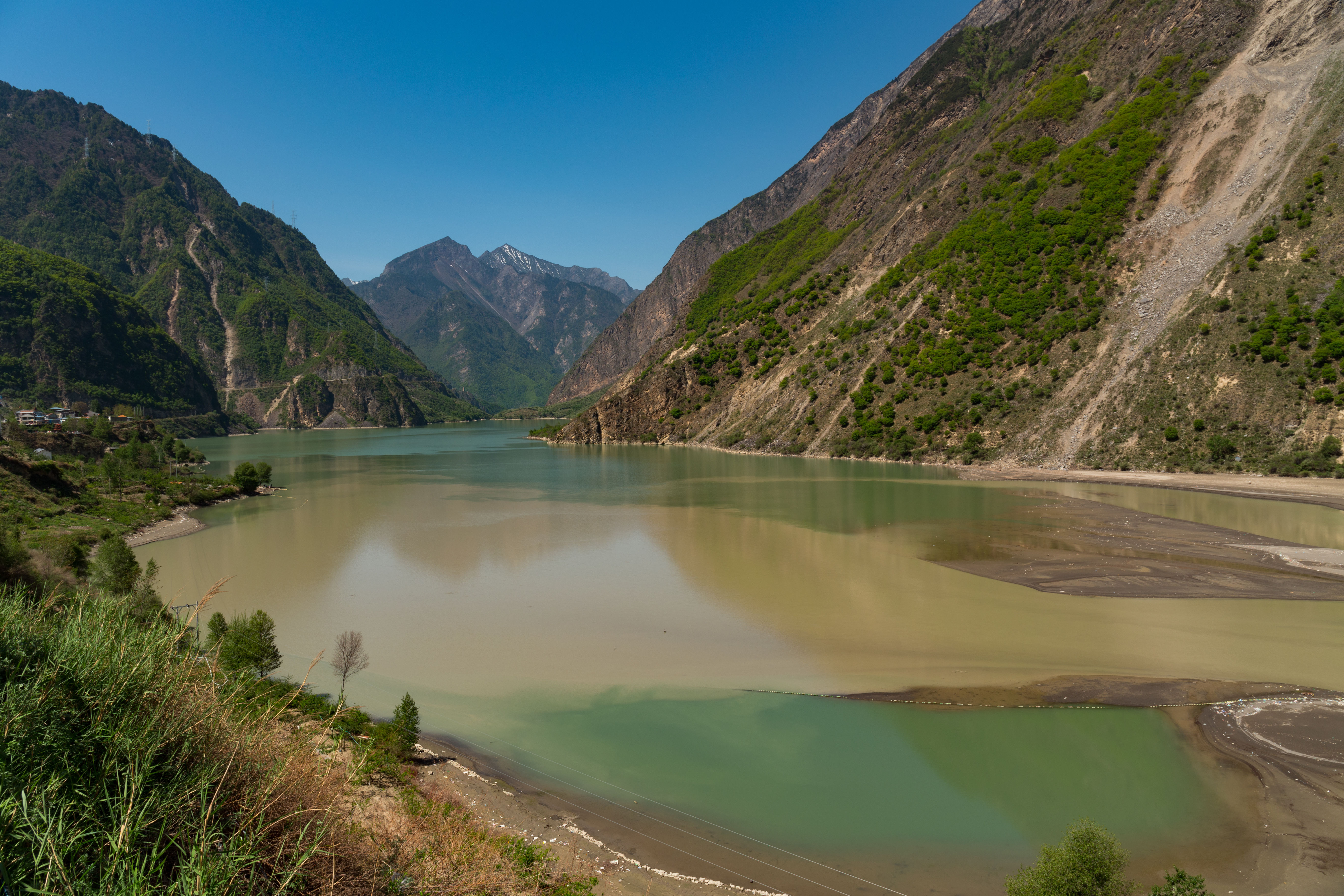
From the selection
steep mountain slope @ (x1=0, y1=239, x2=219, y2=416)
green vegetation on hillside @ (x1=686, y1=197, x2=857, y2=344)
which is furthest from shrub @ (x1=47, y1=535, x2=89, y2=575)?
steep mountain slope @ (x1=0, y1=239, x2=219, y2=416)

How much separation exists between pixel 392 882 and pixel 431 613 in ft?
62.9

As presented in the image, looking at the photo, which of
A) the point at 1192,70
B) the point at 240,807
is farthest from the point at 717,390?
the point at 240,807

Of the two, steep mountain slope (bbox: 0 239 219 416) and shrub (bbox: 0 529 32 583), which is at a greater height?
steep mountain slope (bbox: 0 239 219 416)

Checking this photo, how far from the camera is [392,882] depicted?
529cm

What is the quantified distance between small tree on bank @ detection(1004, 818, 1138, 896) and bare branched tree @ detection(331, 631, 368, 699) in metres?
14.1

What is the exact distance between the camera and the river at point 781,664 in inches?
424

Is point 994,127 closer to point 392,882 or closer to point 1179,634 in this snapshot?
point 1179,634

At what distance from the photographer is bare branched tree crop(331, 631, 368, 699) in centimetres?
1691

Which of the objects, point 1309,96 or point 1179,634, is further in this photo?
point 1309,96

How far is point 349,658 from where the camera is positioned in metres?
16.9

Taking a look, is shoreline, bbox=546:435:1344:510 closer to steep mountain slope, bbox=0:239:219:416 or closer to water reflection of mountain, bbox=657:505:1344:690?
water reflection of mountain, bbox=657:505:1344:690

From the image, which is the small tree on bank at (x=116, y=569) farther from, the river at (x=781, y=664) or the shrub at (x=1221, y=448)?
the shrub at (x=1221, y=448)

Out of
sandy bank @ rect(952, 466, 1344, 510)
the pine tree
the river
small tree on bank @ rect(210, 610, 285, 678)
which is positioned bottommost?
the river

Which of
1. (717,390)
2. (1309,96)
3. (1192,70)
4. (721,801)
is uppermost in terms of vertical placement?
(1192,70)
